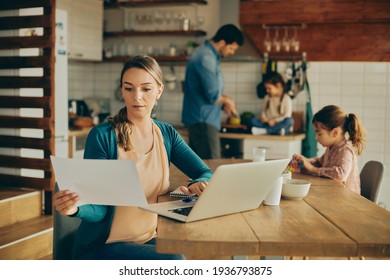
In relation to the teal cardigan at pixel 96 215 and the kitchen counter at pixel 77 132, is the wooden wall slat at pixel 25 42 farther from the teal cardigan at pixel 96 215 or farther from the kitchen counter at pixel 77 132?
the teal cardigan at pixel 96 215

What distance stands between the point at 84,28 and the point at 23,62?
1248 mm

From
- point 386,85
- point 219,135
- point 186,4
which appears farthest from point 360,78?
point 186,4

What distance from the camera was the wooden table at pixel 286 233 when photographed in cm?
124

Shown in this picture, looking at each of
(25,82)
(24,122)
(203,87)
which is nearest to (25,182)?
(24,122)

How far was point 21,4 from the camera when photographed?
3.42 metres

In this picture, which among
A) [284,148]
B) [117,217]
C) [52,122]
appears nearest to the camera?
[117,217]

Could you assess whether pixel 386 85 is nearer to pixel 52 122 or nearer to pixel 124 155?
pixel 52 122

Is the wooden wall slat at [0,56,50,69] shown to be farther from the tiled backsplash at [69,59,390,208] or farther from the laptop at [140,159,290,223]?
the laptop at [140,159,290,223]

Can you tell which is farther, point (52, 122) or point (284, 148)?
point (284, 148)

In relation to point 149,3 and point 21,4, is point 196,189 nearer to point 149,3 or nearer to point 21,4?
point 21,4

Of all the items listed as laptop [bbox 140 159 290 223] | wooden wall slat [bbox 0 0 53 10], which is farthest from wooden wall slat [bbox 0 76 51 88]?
laptop [bbox 140 159 290 223]

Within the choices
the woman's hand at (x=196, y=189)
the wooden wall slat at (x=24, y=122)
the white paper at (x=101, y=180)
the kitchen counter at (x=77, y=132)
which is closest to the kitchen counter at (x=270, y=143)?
the kitchen counter at (x=77, y=132)

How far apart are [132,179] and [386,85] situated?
137 inches

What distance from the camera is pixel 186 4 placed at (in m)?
4.65
